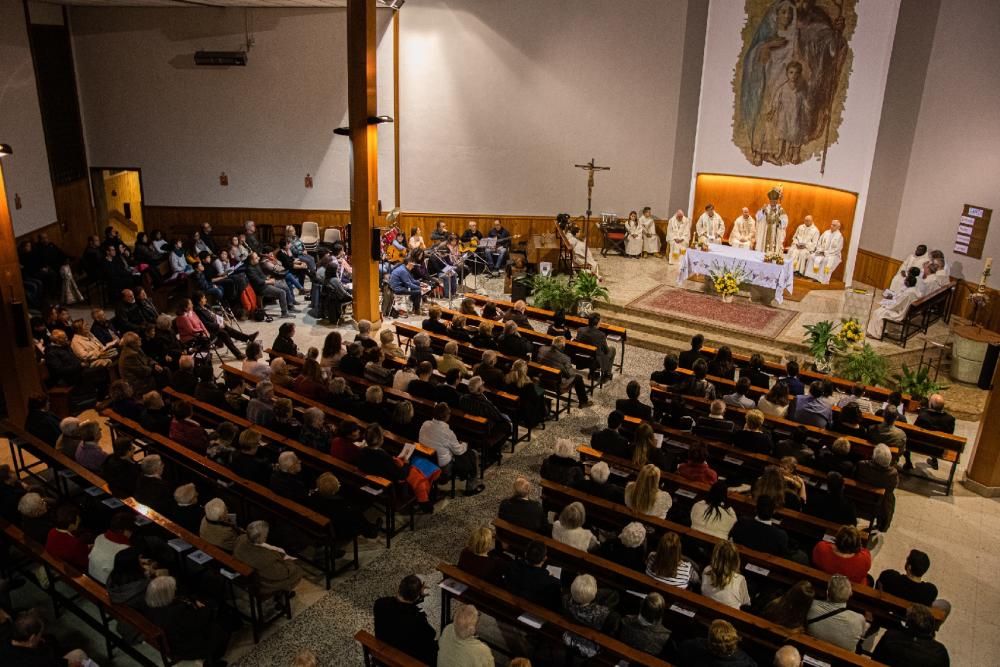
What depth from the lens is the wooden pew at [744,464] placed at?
6984 mm

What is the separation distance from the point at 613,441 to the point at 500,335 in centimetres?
325

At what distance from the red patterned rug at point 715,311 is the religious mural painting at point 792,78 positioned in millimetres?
3410

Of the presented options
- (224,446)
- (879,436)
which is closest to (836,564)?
(879,436)

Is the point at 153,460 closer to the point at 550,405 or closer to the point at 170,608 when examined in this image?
the point at 170,608

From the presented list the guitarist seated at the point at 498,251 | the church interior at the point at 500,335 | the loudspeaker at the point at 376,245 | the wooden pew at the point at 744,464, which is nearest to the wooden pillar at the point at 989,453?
the church interior at the point at 500,335

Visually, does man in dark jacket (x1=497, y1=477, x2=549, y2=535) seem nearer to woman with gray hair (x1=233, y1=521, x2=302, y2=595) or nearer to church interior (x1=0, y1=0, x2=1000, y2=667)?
church interior (x1=0, y1=0, x2=1000, y2=667)

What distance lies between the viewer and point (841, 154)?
46.4 feet

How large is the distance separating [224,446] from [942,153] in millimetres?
12474

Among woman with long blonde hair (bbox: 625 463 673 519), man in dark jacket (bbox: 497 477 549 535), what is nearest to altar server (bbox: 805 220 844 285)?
woman with long blonde hair (bbox: 625 463 673 519)

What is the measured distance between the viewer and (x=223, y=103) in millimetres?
16375

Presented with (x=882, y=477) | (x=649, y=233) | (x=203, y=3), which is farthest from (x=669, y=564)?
(x=203, y=3)

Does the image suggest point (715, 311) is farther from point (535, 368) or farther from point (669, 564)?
point (669, 564)

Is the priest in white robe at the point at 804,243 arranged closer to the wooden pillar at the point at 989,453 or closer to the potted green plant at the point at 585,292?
the potted green plant at the point at 585,292

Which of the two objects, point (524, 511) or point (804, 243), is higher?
point (804, 243)
